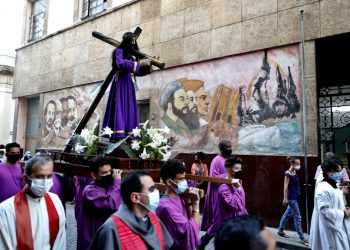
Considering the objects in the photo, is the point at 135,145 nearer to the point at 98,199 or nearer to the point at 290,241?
the point at 98,199

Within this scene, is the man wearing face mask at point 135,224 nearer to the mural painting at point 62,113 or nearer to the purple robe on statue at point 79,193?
the purple robe on statue at point 79,193

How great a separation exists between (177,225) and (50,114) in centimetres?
1295

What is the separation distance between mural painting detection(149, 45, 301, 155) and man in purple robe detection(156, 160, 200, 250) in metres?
5.27

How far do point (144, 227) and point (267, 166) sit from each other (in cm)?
617

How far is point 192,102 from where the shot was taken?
31.7ft

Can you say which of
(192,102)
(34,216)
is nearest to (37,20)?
(192,102)

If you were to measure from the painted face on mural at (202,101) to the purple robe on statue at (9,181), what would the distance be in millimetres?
5572

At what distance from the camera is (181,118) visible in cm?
987

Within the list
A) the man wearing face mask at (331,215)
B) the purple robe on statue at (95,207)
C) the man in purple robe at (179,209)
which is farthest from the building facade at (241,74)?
the man wearing face mask at (331,215)

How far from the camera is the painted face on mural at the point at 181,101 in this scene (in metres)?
9.80

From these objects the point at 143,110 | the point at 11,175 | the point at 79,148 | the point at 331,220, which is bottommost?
the point at 331,220

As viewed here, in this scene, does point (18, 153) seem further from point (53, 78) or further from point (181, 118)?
point (53, 78)

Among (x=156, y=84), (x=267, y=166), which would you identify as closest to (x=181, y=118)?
(x=156, y=84)

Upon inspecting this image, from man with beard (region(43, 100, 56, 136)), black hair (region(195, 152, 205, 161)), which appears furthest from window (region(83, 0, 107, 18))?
black hair (region(195, 152, 205, 161))
